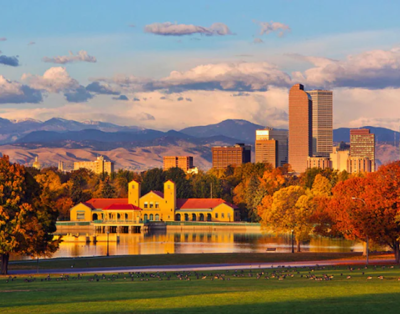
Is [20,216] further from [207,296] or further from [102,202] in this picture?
[102,202]

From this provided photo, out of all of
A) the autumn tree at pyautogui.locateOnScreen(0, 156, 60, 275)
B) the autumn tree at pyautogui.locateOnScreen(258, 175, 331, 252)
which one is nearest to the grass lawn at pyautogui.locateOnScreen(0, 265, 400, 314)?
the autumn tree at pyautogui.locateOnScreen(0, 156, 60, 275)

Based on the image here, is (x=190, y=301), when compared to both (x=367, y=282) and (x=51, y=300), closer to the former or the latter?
(x=51, y=300)

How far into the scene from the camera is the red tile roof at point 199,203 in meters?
173

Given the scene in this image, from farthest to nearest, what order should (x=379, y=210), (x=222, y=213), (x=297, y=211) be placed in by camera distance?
(x=222, y=213) < (x=297, y=211) < (x=379, y=210)

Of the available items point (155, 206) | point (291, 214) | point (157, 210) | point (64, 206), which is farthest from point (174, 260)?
point (155, 206)

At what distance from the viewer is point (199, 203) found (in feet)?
575

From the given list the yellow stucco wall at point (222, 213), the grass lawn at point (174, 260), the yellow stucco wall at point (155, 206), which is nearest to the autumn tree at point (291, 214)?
the grass lawn at point (174, 260)

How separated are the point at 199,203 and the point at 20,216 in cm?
12328

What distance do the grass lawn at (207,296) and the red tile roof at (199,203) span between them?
432ft

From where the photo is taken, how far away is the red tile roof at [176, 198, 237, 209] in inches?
6796

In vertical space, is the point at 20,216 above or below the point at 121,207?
above

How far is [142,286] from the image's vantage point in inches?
1432

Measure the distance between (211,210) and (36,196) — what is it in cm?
11621

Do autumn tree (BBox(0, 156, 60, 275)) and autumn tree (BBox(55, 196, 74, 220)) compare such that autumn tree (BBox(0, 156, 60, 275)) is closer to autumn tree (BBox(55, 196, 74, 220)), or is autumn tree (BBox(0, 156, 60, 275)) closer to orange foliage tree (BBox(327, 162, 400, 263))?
orange foliage tree (BBox(327, 162, 400, 263))
